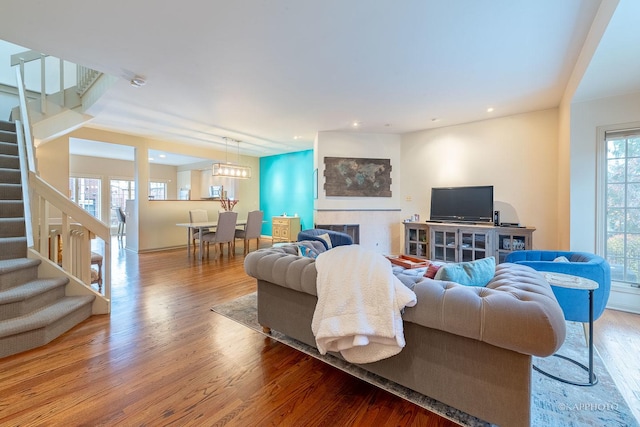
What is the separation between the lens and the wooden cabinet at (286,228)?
22.4ft

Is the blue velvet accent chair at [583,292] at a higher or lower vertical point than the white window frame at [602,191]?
lower

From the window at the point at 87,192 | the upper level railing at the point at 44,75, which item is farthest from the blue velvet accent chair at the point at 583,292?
the window at the point at 87,192

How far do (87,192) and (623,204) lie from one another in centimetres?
1181

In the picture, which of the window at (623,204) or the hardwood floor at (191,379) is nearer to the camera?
the hardwood floor at (191,379)

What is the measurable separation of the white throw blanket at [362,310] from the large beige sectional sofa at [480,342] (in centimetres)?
13

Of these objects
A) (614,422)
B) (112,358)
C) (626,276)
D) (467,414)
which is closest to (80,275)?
(112,358)

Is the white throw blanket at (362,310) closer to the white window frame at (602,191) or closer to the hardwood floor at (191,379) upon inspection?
the hardwood floor at (191,379)

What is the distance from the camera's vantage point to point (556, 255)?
2.69 metres

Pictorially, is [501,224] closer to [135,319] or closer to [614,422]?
[614,422]

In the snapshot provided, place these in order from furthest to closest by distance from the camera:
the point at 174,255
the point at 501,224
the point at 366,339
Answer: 1. the point at 174,255
2. the point at 501,224
3. the point at 366,339

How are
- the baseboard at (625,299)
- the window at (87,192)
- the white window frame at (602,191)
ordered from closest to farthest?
1. the baseboard at (625,299)
2. the white window frame at (602,191)
3. the window at (87,192)

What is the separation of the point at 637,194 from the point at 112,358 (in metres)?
5.23

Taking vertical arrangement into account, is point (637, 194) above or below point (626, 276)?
above

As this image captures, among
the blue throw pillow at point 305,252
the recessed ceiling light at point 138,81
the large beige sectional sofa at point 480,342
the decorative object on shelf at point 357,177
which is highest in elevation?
the recessed ceiling light at point 138,81
